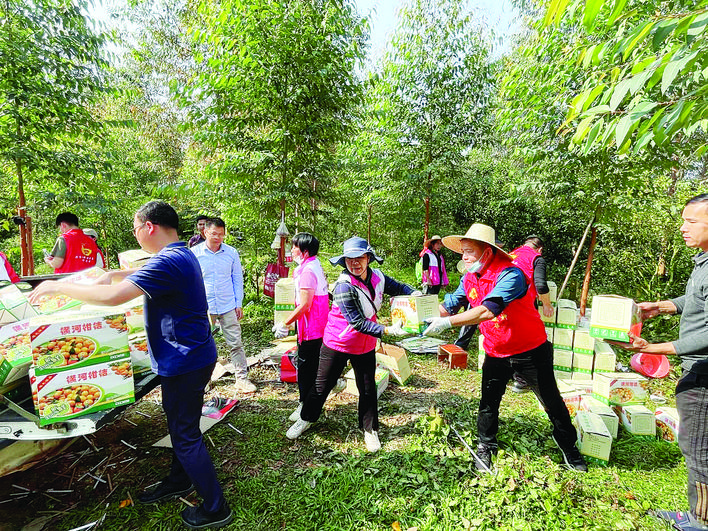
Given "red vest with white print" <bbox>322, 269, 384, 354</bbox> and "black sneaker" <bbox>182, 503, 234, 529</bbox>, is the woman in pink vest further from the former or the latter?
"black sneaker" <bbox>182, 503, 234, 529</bbox>

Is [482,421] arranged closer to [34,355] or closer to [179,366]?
[179,366]

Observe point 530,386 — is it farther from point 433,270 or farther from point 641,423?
point 433,270

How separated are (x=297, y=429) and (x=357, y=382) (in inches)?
31.3

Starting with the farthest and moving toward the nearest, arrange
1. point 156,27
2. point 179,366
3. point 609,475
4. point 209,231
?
point 156,27 < point 209,231 < point 609,475 < point 179,366

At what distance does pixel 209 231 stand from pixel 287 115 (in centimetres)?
258

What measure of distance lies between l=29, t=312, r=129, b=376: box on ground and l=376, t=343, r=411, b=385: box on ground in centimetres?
326

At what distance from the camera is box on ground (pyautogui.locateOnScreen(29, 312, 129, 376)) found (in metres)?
1.93

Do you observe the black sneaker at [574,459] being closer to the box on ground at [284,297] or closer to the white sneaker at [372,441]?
the white sneaker at [372,441]

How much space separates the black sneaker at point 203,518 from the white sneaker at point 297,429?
100 centimetres

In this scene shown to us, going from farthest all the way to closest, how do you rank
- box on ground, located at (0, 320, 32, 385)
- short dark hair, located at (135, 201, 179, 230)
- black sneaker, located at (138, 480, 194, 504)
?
black sneaker, located at (138, 480, 194, 504) → short dark hair, located at (135, 201, 179, 230) → box on ground, located at (0, 320, 32, 385)

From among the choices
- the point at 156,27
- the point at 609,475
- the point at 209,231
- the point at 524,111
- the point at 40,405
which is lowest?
the point at 609,475

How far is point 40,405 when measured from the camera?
6.40 feet

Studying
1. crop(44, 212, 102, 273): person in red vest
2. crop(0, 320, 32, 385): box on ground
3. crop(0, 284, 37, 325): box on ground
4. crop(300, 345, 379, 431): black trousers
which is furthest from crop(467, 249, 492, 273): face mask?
crop(44, 212, 102, 273): person in red vest

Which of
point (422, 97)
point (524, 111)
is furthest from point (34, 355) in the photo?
point (422, 97)
